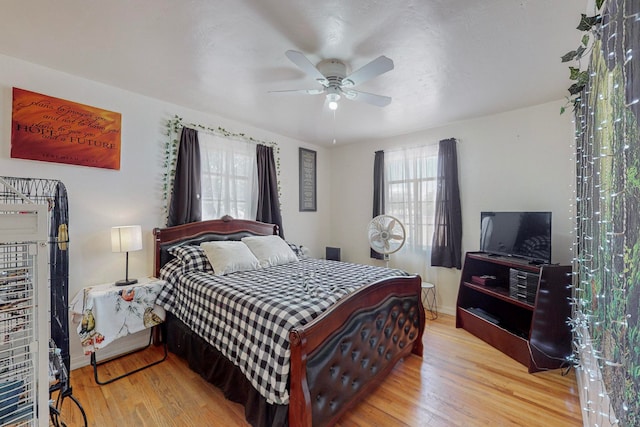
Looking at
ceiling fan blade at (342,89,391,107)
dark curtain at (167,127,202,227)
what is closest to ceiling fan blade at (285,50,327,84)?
ceiling fan blade at (342,89,391,107)

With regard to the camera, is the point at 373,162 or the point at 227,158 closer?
the point at 227,158

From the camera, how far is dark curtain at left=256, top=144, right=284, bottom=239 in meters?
3.75

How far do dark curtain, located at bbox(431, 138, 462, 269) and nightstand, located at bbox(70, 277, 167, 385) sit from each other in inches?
125

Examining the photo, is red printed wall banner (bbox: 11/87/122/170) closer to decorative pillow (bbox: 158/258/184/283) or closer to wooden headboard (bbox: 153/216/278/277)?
wooden headboard (bbox: 153/216/278/277)

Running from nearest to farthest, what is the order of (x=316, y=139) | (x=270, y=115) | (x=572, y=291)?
(x=572, y=291)
(x=270, y=115)
(x=316, y=139)

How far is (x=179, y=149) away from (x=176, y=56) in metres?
1.16

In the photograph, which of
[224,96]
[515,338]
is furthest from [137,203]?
[515,338]

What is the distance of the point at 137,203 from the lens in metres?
2.72

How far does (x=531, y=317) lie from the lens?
2525mm

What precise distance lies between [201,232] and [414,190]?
2840mm

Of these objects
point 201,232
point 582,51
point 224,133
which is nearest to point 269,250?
point 201,232

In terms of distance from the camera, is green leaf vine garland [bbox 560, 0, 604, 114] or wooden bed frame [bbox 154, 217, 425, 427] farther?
wooden bed frame [bbox 154, 217, 425, 427]

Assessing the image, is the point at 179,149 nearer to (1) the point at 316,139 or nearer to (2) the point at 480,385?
(1) the point at 316,139

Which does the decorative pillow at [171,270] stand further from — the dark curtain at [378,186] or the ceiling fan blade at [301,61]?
the dark curtain at [378,186]
